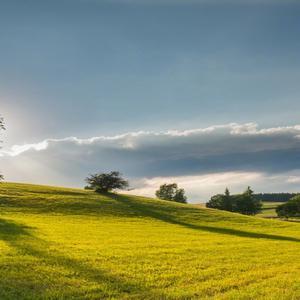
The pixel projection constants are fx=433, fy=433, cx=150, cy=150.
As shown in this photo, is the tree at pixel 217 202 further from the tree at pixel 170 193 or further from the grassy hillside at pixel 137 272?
the grassy hillside at pixel 137 272

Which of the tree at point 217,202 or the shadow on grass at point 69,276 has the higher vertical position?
the tree at point 217,202

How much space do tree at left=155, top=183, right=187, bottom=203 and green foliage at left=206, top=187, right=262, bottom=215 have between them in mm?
14561

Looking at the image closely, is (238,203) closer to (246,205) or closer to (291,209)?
(246,205)

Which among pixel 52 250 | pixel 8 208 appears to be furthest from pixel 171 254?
pixel 8 208

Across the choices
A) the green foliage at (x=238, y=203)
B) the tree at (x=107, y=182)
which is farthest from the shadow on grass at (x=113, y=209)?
the green foliage at (x=238, y=203)

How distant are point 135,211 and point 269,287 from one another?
2263 inches

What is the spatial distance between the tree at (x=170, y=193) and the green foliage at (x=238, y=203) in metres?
14.6

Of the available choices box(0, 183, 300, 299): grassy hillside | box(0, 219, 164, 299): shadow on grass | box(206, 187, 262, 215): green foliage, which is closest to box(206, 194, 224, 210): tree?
box(206, 187, 262, 215): green foliage

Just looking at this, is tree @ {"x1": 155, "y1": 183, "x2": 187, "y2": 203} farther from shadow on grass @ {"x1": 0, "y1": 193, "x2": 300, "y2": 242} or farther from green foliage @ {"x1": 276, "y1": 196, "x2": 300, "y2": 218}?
shadow on grass @ {"x1": 0, "y1": 193, "x2": 300, "y2": 242}

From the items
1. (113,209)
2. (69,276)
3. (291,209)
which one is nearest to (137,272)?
(69,276)

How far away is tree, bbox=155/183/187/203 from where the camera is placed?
178m

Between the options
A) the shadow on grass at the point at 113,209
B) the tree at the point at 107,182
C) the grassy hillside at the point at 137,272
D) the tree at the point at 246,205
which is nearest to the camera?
the grassy hillside at the point at 137,272

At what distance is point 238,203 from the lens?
6388 inches

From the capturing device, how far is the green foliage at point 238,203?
529 ft
